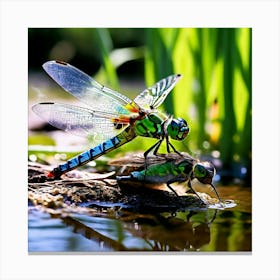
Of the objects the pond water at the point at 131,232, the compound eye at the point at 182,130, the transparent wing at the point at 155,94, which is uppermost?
the transparent wing at the point at 155,94

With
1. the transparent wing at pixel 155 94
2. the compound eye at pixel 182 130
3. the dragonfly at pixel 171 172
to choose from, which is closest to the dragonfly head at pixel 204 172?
the dragonfly at pixel 171 172

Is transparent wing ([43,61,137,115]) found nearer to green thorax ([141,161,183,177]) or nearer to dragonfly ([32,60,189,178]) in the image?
dragonfly ([32,60,189,178])

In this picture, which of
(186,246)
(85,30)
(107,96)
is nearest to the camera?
(186,246)

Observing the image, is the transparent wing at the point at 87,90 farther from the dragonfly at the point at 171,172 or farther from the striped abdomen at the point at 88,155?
the dragonfly at the point at 171,172
